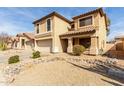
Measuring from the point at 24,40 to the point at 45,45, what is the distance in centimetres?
1186

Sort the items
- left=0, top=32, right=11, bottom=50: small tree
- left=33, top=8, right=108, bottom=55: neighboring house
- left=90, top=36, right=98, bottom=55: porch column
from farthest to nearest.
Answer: left=0, top=32, right=11, bottom=50: small tree → left=33, top=8, right=108, bottom=55: neighboring house → left=90, top=36, right=98, bottom=55: porch column

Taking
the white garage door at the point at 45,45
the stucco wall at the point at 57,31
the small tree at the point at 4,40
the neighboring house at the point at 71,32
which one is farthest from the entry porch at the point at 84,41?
the small tree at the point at 4,40

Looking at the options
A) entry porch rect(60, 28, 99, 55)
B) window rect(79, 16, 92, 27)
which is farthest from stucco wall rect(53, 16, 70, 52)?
window rect(79, 16, 92, 27)

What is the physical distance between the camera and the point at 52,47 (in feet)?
65.1

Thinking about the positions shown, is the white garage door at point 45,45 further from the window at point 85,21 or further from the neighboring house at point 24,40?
the neighboring house at point 24,40

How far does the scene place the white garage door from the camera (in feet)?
69.2

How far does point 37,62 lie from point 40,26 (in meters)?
10.3

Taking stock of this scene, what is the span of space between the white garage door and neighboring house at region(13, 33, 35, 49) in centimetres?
579

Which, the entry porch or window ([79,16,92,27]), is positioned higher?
window ([79,16,92,27])

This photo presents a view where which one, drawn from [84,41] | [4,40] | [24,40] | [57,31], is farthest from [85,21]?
[4,40]

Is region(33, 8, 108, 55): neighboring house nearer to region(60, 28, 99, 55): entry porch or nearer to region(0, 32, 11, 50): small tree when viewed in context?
region(60, 28, 99, 55): entry porch
